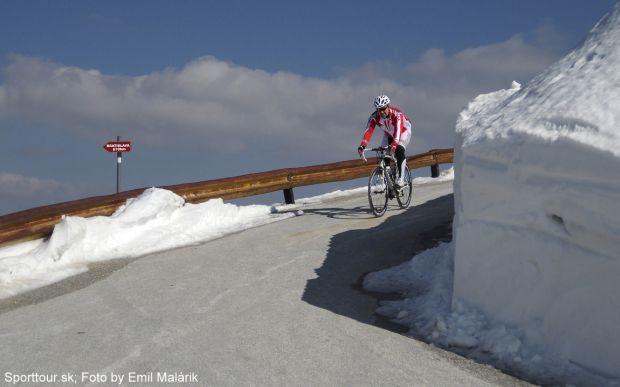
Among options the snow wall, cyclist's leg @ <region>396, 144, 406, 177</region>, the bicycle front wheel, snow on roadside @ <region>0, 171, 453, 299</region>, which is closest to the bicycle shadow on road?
the bicycle front wheel

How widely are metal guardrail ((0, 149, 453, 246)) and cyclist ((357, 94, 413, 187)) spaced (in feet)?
12.4

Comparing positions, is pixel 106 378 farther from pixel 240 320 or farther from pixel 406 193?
pixel 406 193

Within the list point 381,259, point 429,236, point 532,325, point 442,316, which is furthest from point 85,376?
point 429,236

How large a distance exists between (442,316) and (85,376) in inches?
136

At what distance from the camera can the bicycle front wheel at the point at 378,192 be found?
41.2 feet

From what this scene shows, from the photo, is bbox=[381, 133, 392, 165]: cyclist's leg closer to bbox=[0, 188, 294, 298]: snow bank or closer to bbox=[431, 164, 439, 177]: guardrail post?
bbox=[0, 188, 294, 298]: snow bank

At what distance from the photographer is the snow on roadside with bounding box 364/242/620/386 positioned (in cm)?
532

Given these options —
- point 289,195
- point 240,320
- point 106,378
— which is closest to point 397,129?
point 289,195

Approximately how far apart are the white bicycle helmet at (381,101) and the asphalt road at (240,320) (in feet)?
8.26

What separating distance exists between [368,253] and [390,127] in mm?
3878

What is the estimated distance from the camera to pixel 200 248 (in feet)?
36.1

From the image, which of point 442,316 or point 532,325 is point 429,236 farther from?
point 532,325

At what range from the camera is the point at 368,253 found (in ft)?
32.1

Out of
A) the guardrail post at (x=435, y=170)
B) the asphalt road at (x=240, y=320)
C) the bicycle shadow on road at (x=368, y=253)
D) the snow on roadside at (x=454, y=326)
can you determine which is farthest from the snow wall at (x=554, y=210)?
the guardrail post at (x=435, y=170)
